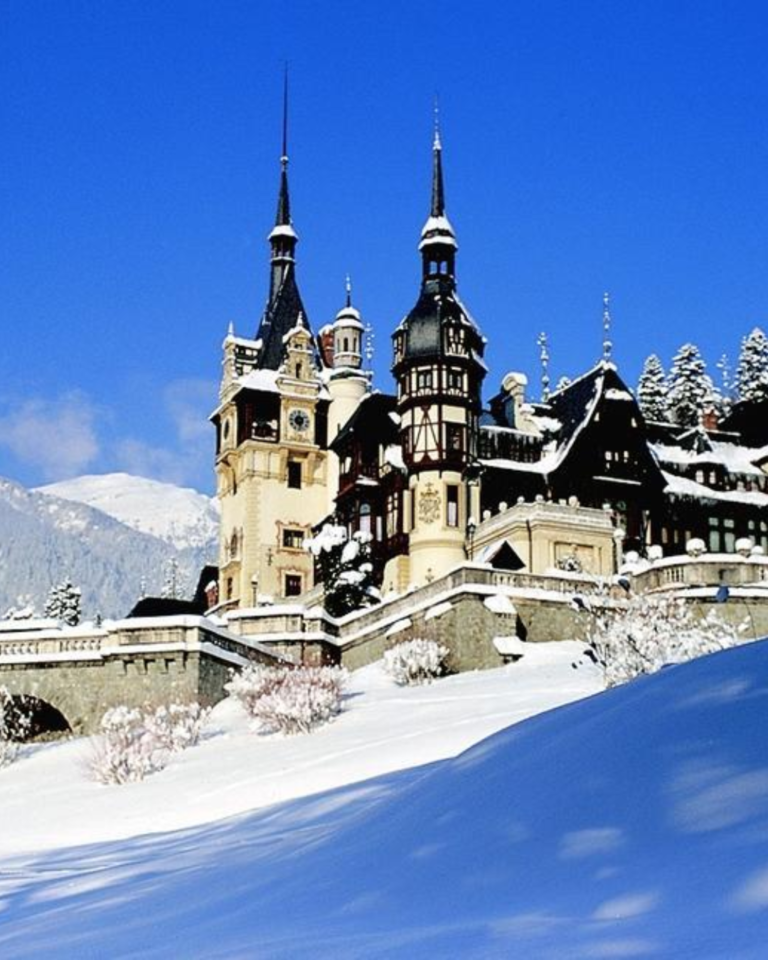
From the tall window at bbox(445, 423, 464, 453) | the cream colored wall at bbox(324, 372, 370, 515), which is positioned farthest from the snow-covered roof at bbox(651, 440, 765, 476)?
the cream colored wall at bbox(324, 372, 370, 515)

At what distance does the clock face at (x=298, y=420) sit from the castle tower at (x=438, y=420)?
13.5 m

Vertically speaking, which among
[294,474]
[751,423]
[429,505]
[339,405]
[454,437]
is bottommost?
[429,505]

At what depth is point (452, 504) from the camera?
199 ft

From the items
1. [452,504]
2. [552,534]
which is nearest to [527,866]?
[552,534]

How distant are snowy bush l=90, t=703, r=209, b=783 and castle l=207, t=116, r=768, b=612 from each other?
18.8m

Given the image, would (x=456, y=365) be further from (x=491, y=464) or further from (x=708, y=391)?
(x=708, y=391)

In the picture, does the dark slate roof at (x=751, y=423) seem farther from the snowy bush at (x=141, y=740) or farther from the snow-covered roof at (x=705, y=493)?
the snowy bush at (x=141, y=740)

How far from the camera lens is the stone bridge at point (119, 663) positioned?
44.0 m

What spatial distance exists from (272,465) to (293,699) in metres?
40.0

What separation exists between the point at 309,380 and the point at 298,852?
64.7 meters

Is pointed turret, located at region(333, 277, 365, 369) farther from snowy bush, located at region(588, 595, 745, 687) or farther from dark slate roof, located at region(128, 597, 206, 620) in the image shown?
snowy bush, located at region(588, 595, 745, 687)

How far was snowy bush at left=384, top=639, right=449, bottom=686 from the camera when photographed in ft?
142

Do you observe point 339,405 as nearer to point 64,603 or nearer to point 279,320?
point 279,320

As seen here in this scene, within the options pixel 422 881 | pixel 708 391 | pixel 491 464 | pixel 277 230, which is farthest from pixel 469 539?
pixel 422 881
